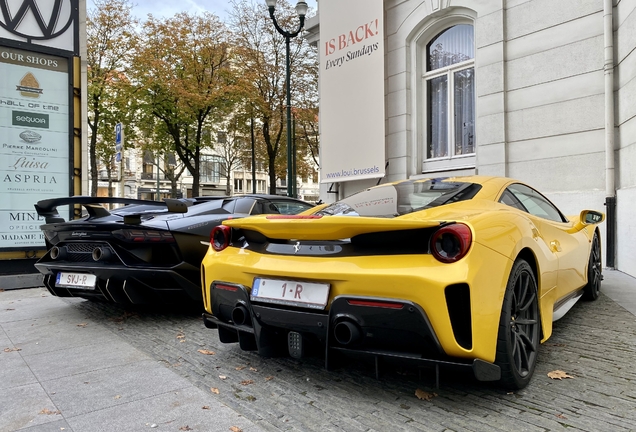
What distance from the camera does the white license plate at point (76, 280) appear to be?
439 cm

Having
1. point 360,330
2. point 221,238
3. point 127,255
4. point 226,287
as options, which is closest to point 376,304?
point 360,330

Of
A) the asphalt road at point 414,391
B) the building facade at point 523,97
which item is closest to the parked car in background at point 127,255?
the asphalt road at point 414,391

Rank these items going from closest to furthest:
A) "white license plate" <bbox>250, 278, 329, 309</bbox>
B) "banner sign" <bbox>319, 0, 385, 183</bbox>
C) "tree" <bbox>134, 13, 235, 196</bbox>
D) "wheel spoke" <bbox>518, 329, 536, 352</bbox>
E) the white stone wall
Result: "white license plate" <bbox>250, 278, 329, 309</bbox>, "wheel spoke" <bbox>518, 329, 536, 352</bbox>, the white stone wall, "banner sign" <bbox>319, 0, 385, 183</bbox>, "tree" <bbox>134, 13, 235, 196</bbox>

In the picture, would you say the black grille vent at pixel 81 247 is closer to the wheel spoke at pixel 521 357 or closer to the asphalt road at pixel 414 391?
the asphalt road at pixel 414 391

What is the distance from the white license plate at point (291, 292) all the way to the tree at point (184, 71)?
20.8 m

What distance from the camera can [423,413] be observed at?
97.0 inches

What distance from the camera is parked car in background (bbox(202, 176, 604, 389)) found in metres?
2.28

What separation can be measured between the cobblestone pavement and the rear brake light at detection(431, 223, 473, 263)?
0.70m

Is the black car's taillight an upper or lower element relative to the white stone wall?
lower

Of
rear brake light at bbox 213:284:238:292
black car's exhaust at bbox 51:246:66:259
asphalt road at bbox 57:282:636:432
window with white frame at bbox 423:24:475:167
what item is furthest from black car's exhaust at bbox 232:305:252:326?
window with white frame at bbox 423:24:475:167

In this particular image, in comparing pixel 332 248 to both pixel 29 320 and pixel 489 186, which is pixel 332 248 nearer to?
pixel 489 186

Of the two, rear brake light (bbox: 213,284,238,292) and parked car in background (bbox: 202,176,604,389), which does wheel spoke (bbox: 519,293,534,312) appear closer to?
parked car in background (bbox: 202,176,604,389)

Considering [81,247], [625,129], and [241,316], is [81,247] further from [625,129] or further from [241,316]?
[625,129]

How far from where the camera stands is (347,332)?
8.02 ft
